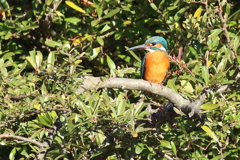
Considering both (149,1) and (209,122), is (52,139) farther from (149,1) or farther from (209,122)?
(149,1)

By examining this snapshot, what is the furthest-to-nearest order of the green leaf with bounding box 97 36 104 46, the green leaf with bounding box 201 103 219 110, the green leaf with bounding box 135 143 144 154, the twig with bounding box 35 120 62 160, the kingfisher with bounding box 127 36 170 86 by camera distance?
the kingfisher with bounding box 127 36 170 86
the green leaf with bounding box 97 36 104 46
the green leaf with bounding box 135 143 144 154
the twig with bounding box 35 120 62 160
the green leaf with bounding box 201 103 219 110

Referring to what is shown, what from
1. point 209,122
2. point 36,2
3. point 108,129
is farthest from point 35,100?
point 36,2

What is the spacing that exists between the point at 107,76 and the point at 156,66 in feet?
5.11

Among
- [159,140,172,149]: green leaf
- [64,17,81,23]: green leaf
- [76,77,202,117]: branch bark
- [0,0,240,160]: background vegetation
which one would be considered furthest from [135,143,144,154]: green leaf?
[64,17,81,23]: green leaf

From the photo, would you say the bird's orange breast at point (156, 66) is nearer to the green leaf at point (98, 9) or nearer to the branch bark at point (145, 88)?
the green leaf at point (98, 9)

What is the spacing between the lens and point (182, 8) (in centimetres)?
384

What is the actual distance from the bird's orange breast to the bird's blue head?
6.3 inches

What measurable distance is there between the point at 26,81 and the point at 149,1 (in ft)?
4.33

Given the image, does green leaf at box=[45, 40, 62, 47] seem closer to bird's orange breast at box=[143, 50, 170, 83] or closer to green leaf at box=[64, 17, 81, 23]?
green leaf at box=[64, 17, 81, 23]

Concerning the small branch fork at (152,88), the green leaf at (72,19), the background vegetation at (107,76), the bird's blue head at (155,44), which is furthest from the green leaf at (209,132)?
the green leaf at (72,19)

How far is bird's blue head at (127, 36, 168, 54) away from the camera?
13.1 ft

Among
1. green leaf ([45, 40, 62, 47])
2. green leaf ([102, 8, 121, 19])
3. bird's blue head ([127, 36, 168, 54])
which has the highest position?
green leaf ([102, 8, 121, 19])

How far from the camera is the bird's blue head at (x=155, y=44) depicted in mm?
4008

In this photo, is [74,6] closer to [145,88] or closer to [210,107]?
[145,88]
